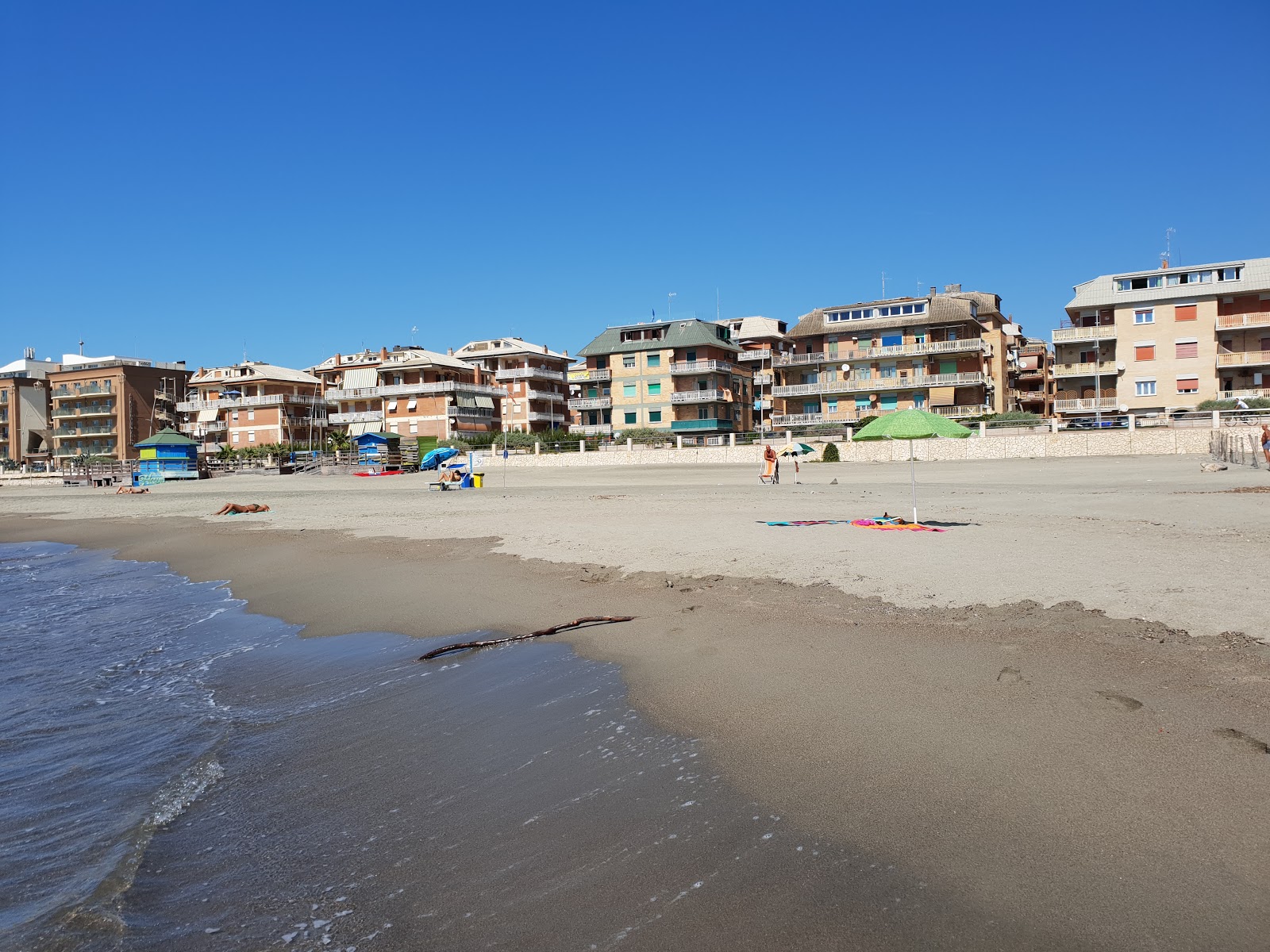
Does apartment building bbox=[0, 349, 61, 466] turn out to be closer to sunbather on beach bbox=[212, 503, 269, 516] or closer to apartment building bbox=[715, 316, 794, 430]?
apartment building bbox=[715, 316, 794, 430]

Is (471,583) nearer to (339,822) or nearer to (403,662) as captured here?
(403,662)

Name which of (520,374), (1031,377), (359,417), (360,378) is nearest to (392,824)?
(359,417)

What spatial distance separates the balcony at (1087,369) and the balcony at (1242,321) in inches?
290

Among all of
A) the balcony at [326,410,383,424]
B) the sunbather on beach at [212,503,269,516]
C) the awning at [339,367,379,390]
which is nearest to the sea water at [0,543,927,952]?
the sunbather on beach at [212,503,269,516]

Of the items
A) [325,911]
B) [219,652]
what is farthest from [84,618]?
[325,911]

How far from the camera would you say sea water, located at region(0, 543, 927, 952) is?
3.45m

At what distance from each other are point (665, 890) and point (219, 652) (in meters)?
7.31

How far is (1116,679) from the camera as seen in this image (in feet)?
18.6

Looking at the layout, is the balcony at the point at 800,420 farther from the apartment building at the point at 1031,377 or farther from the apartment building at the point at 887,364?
the apartment building at the point at 1031,377

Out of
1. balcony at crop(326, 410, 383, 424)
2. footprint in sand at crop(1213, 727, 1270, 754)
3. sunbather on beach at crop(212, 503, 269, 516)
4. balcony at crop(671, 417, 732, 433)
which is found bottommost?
footprint in sand at crop(1213, 727, 1270, 754)

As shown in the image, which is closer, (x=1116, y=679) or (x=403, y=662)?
(x=1116, y=679)

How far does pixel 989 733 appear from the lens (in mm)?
5039

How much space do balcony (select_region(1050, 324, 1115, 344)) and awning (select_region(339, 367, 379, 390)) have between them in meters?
64.3

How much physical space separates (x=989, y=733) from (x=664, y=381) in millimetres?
72727
